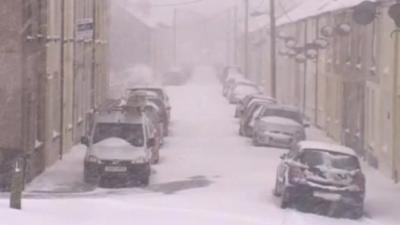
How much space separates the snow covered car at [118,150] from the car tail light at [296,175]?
484cm

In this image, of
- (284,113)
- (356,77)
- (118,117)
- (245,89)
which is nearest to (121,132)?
(118,117)

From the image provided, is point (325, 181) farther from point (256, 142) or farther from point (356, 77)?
point (356, 77)

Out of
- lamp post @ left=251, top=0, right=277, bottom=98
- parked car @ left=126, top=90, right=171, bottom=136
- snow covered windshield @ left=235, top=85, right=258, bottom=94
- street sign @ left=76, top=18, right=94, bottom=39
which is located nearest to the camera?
street sign @ left=76, top=18, right=94, bottom=39

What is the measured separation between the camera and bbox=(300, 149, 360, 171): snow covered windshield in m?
19.1

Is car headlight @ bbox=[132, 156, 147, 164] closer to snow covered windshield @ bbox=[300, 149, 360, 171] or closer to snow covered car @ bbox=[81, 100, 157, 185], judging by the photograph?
snow covered car @ bbox=[81, 100, 157, 185]

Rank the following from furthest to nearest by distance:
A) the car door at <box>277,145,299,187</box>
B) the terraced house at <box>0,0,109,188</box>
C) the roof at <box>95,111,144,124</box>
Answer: the roof at <box>95,111,144,124</box>
the terraced house at <box>0,0,109,188</box>
the car door at <box>277,145,299,187</box>

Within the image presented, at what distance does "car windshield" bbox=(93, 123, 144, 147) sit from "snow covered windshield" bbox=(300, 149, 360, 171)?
557 centimetres

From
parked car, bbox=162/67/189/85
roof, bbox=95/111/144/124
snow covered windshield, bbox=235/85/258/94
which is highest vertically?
parked car, bbox=162/67/189/85

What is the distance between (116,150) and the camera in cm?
2297

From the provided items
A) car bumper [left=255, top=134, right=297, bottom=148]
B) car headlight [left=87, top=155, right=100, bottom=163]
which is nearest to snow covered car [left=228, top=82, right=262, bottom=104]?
car bumper [left=255, top=134, right=297, bottom=148]

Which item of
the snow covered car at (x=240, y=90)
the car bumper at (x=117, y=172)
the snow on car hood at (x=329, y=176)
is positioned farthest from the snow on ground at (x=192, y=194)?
the snow covered car at (x=240, y=90)

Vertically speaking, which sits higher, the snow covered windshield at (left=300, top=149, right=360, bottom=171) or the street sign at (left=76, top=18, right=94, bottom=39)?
the street sign at (left=76, top=18, right=94, bottom=39)

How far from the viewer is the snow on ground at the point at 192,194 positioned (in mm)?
14352

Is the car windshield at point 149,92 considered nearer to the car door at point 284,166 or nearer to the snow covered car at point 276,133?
the snow covered car at point 276,133
